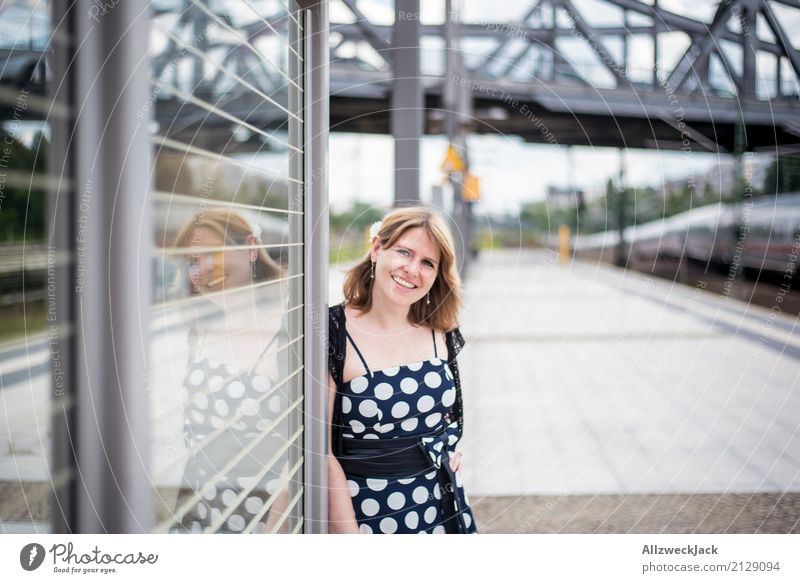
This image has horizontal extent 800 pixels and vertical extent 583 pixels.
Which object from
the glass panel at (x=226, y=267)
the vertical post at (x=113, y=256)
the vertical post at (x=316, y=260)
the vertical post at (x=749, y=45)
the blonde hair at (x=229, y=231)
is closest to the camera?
the vertical post at (x=113, y=256)

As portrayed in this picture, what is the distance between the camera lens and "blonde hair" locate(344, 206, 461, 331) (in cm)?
175

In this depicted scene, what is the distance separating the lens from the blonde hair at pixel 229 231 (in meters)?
1.39

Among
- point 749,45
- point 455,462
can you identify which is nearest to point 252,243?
point 455,462

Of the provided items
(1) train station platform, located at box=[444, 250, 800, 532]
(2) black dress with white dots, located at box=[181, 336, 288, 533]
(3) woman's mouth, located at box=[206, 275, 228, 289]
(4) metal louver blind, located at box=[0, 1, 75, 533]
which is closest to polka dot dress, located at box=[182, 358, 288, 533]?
(2) black dress with white dots, located at box=[181, 336, 288, 533]

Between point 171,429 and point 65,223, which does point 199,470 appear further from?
Result: point 65,223

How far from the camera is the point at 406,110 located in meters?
2.33

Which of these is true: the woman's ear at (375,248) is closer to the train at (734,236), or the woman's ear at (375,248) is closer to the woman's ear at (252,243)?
the woman's ear at (252,243)

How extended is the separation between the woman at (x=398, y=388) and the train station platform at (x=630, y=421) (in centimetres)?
90

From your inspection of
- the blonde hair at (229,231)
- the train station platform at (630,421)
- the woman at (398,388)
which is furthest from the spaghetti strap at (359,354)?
the train station platform at (630,421)

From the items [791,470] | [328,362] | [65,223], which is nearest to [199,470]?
[328,362]

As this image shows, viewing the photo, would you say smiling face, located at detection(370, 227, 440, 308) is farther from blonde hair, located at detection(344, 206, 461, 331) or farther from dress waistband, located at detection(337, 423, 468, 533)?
dress waistband, located at detection(337, 423, 468, 533)

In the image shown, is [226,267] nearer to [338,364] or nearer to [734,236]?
[338,364]
